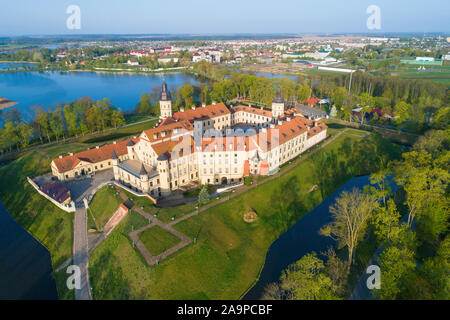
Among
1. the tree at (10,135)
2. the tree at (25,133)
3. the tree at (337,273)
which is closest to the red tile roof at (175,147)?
the tree at (337,273)

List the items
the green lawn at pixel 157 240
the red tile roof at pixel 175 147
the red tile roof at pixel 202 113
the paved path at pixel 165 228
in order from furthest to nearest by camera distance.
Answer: the red tile roof at pixel 202 113
the red tile roof at pixel 175 147
the green lawn at pixel 157 240
the paved path at pixel 165 228

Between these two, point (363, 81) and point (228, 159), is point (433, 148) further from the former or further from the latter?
point (363, 81)

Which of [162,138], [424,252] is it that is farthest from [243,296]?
[162,138]

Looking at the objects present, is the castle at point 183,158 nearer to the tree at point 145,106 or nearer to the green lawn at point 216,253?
the green lawn at point 216,253

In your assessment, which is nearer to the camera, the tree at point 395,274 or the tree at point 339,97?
the tree at point 395,274

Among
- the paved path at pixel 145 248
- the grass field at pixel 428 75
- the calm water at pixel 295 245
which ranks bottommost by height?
the calm water at pixel 295 245

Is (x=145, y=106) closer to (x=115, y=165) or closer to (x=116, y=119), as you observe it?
(x=116, y=119)

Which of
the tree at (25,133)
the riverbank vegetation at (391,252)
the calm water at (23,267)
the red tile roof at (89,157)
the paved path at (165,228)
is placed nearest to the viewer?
the riverbank vegetation at (391,252)

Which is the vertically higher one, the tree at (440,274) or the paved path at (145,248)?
the tree at (440,274)
